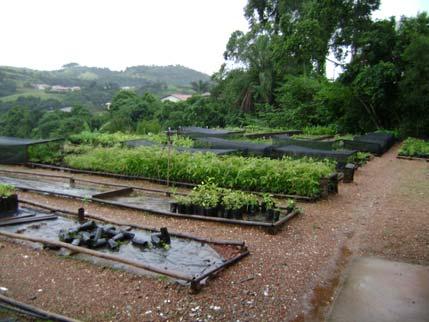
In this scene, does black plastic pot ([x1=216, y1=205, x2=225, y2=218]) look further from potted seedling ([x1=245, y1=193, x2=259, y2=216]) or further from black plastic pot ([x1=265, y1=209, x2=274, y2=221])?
black plastic pot ([x1=265, y1=209, x2=274, y2=221])

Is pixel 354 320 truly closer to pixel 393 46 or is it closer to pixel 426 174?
pixel 426 174

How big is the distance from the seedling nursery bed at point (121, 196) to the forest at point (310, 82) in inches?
407

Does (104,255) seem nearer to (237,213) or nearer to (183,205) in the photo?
(183,205)

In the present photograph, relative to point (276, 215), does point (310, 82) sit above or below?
above

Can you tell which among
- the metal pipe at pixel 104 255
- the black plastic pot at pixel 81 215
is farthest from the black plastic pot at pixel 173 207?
the metal pipe at pixel 104 255

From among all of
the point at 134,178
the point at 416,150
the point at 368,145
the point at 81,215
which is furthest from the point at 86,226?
the point at 416,150

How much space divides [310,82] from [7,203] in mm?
21216

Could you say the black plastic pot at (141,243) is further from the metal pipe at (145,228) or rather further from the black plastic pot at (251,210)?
the black plastic pot at (251,210)

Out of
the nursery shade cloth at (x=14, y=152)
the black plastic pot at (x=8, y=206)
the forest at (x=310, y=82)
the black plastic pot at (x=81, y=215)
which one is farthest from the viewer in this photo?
the forest at (x=310, y=82)

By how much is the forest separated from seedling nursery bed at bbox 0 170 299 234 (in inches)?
407

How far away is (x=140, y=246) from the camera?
5.32m

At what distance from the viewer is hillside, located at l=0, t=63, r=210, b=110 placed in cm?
4491

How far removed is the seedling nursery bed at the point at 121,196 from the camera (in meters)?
6.44

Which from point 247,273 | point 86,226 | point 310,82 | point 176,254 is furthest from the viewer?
point 310,82
